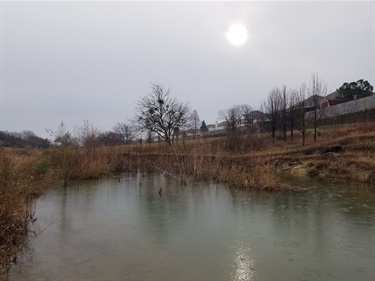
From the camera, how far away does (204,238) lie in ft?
21.3

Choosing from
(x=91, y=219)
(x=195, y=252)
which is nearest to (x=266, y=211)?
(x=195, y=252)

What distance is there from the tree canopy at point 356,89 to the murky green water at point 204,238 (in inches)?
1387

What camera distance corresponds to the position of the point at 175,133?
3347 cm

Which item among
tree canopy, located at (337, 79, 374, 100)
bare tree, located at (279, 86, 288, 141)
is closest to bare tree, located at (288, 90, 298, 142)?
bare tree, located at (279, 86, 288, 141)

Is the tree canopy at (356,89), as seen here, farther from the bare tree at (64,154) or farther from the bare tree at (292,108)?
the bare tree at (64,154)

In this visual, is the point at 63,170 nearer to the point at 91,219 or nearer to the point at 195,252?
the point at 91,219

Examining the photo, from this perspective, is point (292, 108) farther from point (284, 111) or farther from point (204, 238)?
point (204, 238)

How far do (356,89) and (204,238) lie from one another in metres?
42.8

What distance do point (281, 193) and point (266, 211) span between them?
2935mm

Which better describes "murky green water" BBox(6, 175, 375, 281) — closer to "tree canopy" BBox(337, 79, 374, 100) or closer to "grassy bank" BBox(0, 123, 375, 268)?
"grassy bank" BBox(0, 123, 375, 268)

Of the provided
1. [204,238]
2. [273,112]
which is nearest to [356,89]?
[273,112]

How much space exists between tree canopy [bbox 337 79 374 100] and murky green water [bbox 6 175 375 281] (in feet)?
116

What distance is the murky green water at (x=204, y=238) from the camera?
4.81 m

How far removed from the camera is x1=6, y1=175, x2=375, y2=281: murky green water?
4.81 meters
